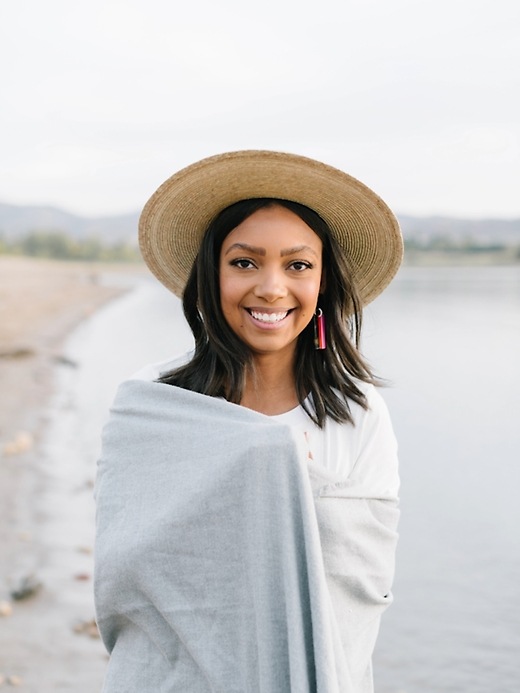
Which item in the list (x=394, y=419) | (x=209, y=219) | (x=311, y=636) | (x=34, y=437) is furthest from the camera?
(x=394, y=419)

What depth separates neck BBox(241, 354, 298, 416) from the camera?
191 cm

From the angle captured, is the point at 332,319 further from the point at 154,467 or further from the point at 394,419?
the point at 394,419

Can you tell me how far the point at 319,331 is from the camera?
200 cm

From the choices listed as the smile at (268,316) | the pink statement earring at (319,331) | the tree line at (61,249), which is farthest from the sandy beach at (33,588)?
the tree line at (61,249)

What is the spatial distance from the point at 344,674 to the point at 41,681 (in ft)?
7.62

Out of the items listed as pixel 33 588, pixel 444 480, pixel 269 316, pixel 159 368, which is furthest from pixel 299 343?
pixel 444 480

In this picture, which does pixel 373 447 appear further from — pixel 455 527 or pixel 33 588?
pixel 455 527

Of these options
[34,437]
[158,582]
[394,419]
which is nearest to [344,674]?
[158,582]

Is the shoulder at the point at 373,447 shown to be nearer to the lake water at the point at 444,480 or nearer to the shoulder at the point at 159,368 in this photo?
the shoulder at the point at 159,368

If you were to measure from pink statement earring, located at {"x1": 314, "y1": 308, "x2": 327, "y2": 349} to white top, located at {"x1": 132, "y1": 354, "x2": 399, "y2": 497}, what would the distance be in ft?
0.56

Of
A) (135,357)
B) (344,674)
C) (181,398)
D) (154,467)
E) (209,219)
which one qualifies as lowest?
(135,357)

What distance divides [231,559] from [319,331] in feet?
2.04

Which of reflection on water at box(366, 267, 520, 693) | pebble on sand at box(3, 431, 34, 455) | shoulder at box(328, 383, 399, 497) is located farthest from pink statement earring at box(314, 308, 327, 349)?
pebble on sand at box(3, 431, 34, 455)

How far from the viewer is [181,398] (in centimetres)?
174
